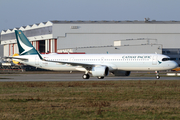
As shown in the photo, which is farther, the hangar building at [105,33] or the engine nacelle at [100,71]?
the hangar building at [105,33]

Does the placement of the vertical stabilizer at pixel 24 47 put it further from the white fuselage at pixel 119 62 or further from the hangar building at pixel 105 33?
the hangar building at pixel 105 33

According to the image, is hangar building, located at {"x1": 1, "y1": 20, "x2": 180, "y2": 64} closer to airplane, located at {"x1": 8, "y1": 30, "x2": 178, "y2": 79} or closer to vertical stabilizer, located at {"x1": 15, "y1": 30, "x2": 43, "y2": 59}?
vertical stabilizer, located at {"x1": 15, "y1": 30, "x2": 43, "y2": 59}

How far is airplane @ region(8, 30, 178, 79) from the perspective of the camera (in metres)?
40.7

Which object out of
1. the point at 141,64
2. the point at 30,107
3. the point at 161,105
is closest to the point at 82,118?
the point at 30,107

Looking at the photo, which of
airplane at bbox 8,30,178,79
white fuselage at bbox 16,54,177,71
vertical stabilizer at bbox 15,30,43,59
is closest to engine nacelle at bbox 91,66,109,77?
airplane at bbox 8,30,178,79

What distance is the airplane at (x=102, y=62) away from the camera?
40719 mm

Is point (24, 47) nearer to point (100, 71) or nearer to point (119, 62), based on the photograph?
point (100, 71)

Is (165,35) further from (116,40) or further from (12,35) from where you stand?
(12,35)

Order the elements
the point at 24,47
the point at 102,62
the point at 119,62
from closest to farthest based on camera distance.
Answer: the point at 119,62 < the point at 102,62 < the point at 24,47

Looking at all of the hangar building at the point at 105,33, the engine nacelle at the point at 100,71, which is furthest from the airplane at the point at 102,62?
the hangar building at the point at 105,33

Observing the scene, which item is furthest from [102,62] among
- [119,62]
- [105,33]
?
[105,33]

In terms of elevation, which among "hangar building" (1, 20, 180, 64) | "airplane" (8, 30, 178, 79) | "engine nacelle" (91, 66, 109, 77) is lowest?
"engine nacelle" (91, 66, 109, 77)

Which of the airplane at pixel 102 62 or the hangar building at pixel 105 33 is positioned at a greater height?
the hangar building at pixel 105 33

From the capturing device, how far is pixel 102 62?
42562 mm
